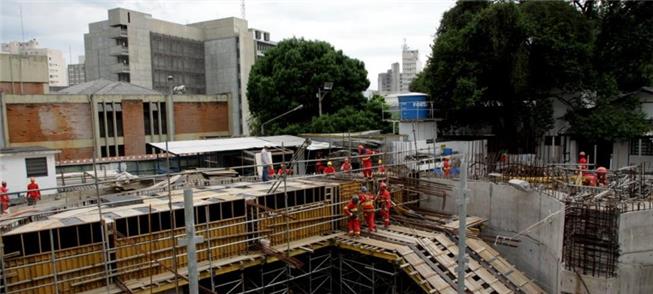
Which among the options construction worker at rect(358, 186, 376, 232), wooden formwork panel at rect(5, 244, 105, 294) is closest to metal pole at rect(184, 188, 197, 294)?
wooden formwork panel at rect(5, 244, 105, 294)

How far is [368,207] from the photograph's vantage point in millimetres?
16281

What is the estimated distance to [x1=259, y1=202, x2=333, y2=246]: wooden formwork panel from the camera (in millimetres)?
15102

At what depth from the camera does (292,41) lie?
42.7m

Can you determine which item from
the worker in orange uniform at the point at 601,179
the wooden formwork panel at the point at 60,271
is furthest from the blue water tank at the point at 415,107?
the wooden formwork panel at the point at 60,271

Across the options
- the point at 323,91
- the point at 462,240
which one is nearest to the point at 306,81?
the point at 323,91

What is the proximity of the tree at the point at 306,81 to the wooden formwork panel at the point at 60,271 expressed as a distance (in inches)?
1147

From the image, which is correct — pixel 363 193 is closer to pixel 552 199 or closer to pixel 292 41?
pixel 552 199

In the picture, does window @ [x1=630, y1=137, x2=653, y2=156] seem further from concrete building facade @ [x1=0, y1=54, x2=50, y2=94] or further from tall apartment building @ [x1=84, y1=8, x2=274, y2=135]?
concrete building facade @ [x1=0, y1=54, x2=50, y2=94]

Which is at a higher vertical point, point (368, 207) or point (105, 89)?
point (105, 89)

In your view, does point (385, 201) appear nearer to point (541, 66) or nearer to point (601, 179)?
point (601, 179)

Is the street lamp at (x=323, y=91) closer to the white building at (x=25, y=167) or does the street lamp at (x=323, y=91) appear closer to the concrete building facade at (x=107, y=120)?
the concrete building facade at (x=107, y=120)

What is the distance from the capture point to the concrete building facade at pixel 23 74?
131 feet

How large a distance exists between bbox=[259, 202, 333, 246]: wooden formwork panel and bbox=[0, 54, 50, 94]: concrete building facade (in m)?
36.0

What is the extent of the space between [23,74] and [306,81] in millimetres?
25583
